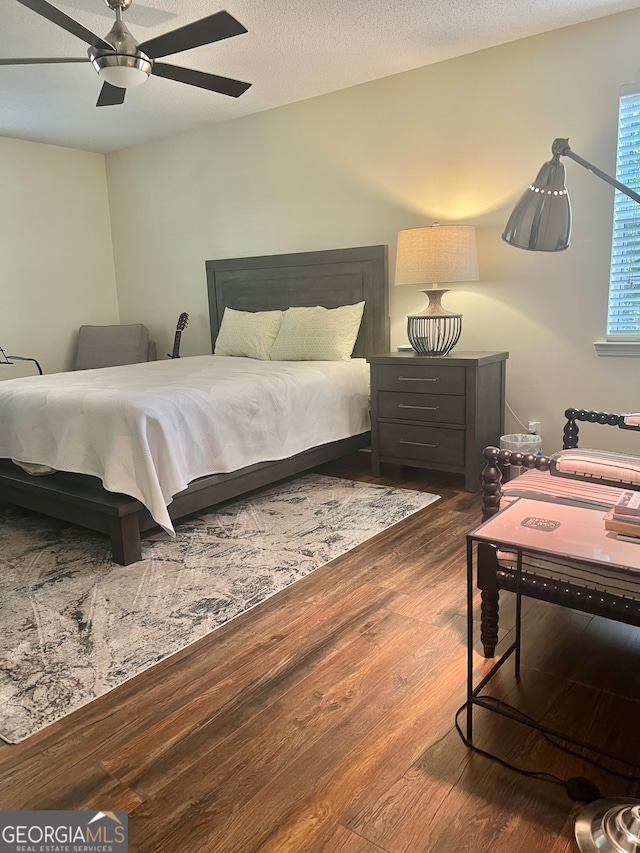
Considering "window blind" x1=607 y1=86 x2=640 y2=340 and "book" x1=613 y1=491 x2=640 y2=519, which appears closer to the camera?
"book" x1=613 y1=491 x2=640 y2=519

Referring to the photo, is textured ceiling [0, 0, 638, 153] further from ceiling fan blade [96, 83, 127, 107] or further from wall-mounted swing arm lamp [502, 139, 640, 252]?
wall-mounted swing arm lamp [502, 139, 640, 252]

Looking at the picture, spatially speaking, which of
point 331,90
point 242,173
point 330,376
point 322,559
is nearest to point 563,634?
point 322,559

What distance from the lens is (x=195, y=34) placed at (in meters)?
2.39

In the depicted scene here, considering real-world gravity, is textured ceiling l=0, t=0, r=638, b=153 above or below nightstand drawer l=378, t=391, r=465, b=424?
above

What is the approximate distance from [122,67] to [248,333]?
86.3 inches

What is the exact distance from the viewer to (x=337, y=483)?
3.63 metres

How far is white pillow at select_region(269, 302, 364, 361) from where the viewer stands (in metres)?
4.00

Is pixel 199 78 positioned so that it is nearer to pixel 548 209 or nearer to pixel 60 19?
pixel 60 19

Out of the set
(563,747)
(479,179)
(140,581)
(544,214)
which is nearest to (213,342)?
(479,179)

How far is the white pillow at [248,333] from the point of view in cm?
433

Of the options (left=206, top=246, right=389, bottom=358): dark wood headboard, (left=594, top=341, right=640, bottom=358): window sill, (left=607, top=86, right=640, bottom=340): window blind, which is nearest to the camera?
(left=607, top=86, right=640, bottom=340): window blind

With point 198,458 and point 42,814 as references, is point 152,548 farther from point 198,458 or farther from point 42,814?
point 42,814

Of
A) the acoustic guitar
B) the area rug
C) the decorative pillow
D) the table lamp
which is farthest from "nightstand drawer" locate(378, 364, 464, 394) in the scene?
the acoustic guitar

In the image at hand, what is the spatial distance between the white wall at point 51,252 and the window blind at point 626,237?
176 inches
